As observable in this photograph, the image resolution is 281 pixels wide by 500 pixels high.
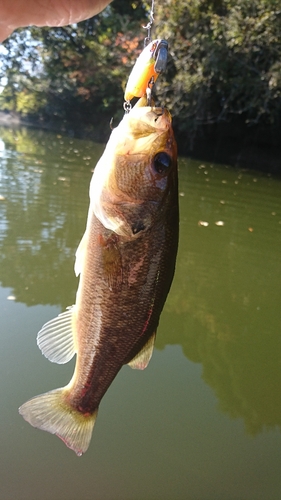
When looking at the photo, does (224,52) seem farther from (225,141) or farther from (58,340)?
(58,340)

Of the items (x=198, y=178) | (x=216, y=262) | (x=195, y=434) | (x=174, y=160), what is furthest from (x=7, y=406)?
(x=198, y=178)

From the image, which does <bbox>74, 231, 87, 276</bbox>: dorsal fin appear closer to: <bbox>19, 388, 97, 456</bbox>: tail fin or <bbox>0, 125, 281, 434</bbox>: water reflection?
<bbox>19, 388, 97, 456</bbox>: tail fin

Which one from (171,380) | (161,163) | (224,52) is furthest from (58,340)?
(224,52)

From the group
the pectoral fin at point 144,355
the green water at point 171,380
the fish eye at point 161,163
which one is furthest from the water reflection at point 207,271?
the fish eye at point 161,163

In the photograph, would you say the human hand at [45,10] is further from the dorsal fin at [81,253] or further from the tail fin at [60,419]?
the tail fin at [60,419]

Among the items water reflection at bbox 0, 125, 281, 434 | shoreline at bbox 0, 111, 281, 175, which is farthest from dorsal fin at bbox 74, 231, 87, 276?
shoreline at bbox 0, 111, 281, 175

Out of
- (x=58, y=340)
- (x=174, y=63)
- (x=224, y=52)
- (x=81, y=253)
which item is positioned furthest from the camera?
(x=174, y=63)
